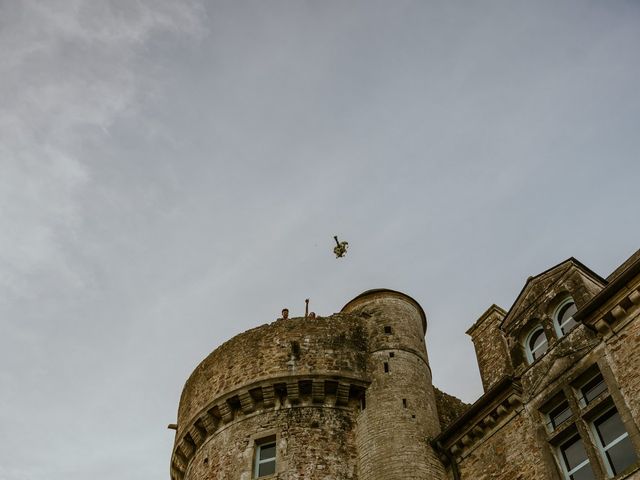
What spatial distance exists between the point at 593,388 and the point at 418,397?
530 cm

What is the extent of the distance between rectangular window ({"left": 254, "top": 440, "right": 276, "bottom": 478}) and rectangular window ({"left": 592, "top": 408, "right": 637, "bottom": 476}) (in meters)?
7.81

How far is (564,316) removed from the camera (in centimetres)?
1608

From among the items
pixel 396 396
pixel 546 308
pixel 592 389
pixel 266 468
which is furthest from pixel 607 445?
pixel 266 468

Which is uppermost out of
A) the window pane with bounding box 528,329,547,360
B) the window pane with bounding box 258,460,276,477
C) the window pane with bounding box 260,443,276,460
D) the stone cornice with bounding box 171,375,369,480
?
the stone cornice with bounding box 171,375,369,480

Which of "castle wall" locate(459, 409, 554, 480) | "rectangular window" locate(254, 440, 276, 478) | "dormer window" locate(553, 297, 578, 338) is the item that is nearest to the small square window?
"rectangular window" locate(254, 440, 276, 478)

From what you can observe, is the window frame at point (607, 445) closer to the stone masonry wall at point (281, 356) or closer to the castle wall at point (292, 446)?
the castle wall at point (292, 446)

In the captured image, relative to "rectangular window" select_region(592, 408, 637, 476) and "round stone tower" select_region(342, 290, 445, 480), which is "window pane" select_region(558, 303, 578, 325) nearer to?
"rectangular window" select_region(592, 408, 637, 476)

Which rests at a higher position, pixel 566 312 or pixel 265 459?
pixel 566 312

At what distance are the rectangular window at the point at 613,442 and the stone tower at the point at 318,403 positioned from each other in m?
4.40

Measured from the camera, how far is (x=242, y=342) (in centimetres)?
2073

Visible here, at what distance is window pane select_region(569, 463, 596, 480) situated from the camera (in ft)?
44.4

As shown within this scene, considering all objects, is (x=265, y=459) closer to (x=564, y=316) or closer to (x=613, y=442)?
(x=564, y=316)

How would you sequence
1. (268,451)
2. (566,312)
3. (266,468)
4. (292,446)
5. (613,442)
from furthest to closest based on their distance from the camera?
(268,451), (266,468), (292,446), (566,312), (613,442)

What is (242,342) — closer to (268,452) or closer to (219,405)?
(219,405)
